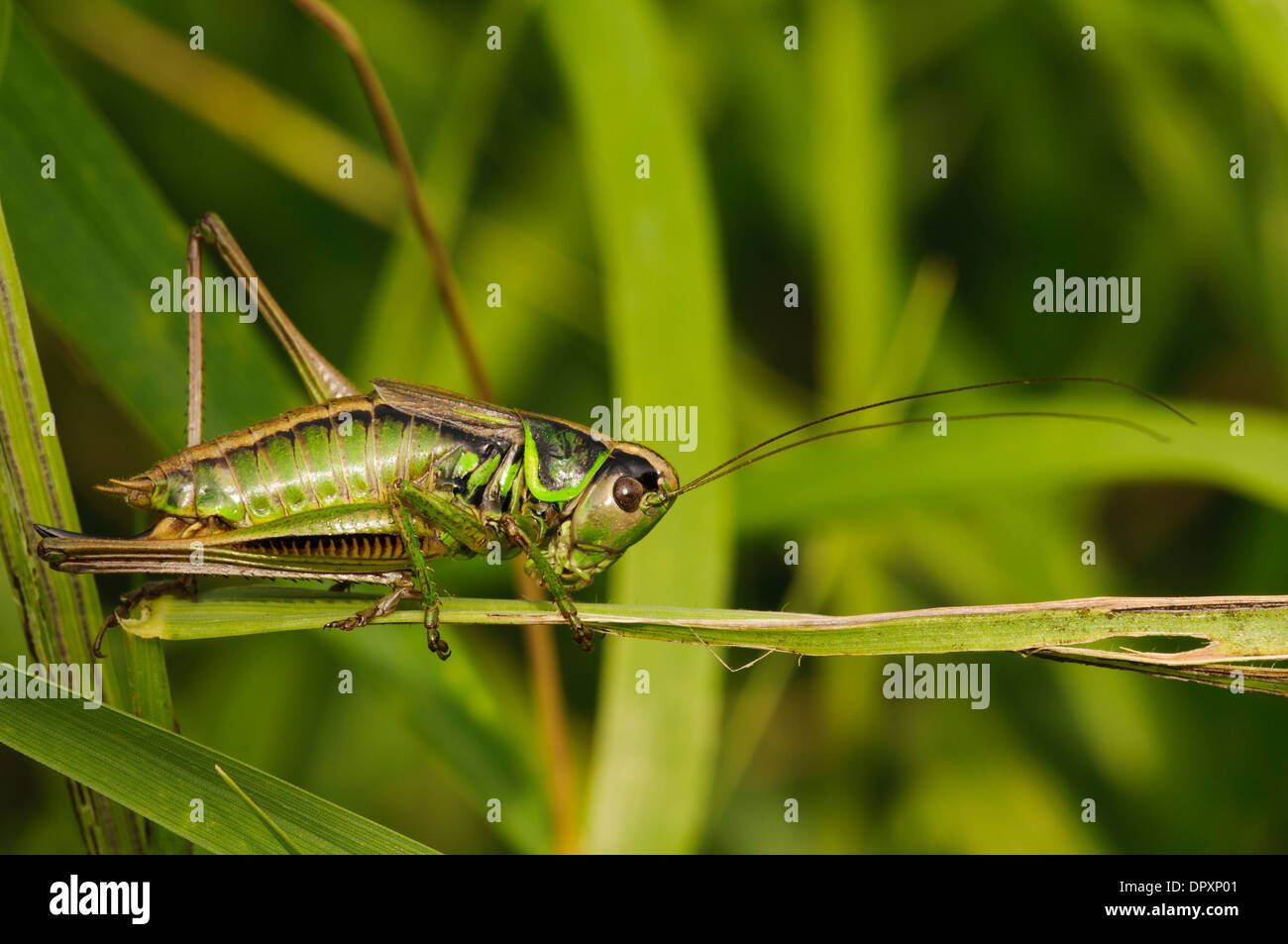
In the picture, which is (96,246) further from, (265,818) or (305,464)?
(265,818)

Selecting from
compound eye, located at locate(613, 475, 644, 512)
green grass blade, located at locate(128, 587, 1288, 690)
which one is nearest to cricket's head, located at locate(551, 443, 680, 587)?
compound eye, located at locate(613, 475, 644, 512)

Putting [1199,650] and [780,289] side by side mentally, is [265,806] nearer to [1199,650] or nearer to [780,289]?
[1199,650]
